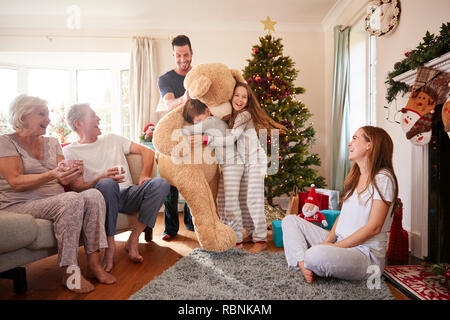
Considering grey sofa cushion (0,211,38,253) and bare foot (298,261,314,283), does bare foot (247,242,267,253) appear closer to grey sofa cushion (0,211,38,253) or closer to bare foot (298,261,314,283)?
bare foot (298,261,314,283)

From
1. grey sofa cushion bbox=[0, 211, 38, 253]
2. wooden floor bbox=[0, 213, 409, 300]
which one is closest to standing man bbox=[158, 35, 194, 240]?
wooden floor bbox=[0, 213, 409, 300]

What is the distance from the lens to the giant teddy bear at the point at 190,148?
6.31 ft

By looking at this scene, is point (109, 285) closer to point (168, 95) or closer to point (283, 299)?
point (283, 299)

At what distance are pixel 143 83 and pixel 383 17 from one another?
9.40 feet

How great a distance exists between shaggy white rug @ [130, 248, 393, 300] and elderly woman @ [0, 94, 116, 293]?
338 mm

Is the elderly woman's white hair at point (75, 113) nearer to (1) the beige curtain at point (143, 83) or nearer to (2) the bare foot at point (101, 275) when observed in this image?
(2) the bare foot at point (101, 275)

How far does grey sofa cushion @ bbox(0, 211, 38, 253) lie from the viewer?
134 cm

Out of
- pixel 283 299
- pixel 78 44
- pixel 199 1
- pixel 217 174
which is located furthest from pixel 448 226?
pixel 78 44

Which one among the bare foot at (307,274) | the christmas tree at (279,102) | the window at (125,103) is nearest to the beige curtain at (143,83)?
the window at (125,103)

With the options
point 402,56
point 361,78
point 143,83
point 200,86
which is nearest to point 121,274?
point 200,86

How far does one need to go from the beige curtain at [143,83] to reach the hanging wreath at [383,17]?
2627mm

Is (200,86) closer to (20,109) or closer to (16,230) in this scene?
(20,109)

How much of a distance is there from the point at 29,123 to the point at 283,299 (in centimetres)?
158

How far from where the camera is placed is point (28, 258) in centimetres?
149
